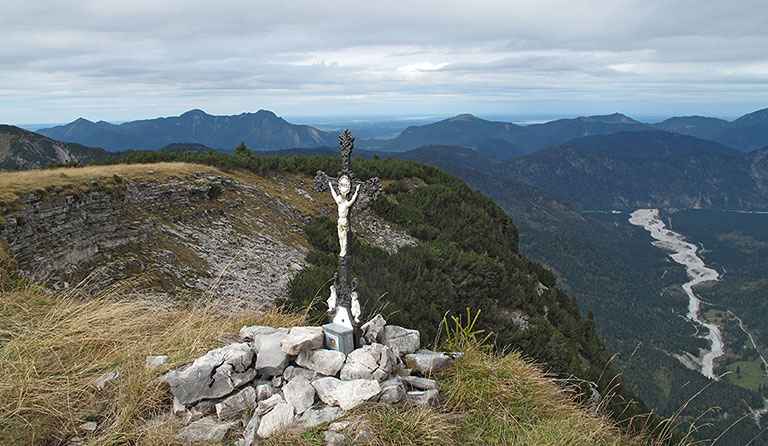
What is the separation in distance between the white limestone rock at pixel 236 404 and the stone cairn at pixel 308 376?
11 mm

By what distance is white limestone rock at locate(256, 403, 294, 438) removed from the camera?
459 centimetres

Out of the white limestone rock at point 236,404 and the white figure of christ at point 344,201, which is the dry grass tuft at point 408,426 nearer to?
the white limestone rock at point 236,404

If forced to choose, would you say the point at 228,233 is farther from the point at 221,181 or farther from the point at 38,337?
the point at 38,337

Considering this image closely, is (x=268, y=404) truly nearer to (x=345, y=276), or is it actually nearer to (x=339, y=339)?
(x=339, y=339)

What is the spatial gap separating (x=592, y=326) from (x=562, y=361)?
11413 millimetres

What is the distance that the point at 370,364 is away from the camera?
5.44 m

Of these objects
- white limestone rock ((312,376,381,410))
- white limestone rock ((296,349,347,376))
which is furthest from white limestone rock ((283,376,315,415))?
white limestone rock ((296,349,347,376))

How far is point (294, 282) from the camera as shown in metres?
12.3

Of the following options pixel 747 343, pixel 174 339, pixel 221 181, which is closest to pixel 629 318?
pixel 747 343

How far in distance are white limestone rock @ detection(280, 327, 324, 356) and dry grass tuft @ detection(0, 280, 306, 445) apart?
1244 millimetres

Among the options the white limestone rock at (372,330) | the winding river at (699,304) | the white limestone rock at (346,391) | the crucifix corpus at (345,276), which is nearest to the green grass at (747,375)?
the winding river at (699,304)

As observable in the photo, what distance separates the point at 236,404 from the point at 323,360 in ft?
3.69

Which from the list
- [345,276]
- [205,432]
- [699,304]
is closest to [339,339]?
[345,276]

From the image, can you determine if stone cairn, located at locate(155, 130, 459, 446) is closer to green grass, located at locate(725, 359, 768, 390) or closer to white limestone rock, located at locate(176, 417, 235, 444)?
white limestone rock, located at locate(176, 417, 235, 444)
